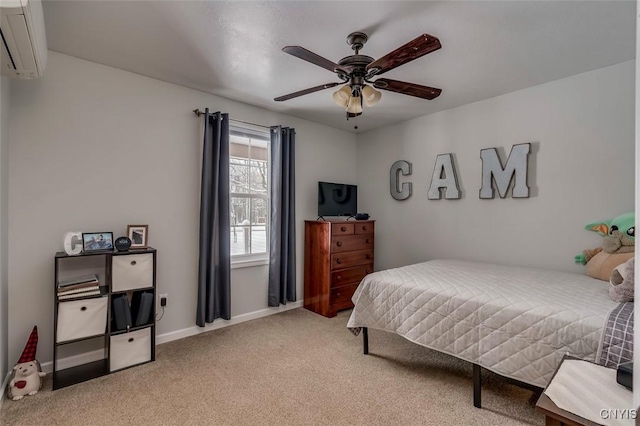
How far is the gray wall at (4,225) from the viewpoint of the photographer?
78.6 inches

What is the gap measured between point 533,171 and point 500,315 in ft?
6.09

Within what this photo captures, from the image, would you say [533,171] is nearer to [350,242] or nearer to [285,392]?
[350,242]

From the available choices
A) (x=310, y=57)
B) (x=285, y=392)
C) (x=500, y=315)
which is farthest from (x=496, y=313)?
(x=310, y=57)

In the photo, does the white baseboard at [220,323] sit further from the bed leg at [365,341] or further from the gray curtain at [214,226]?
the bed leg at [365,341]

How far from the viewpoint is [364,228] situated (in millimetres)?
3951

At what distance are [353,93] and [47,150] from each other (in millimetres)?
2415

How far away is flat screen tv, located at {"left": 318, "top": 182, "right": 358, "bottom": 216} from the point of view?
3957 millimetres

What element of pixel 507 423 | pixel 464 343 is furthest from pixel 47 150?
pixel 507 423

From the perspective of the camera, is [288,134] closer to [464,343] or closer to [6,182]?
[6,182]

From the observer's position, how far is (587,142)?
2.63 m

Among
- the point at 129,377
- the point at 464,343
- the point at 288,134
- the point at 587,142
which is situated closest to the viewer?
the point at 464,343

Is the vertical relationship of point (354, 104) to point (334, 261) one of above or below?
above

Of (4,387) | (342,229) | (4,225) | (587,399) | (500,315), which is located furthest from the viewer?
(342,229)

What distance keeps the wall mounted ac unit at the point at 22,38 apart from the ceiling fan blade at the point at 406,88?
192cm
